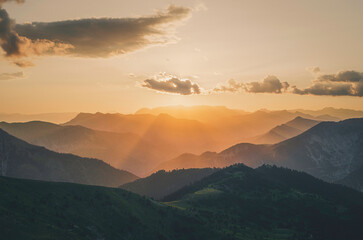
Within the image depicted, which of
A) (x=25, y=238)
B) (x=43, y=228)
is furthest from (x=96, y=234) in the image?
(x=25, y=238)

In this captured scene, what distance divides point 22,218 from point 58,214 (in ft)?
106

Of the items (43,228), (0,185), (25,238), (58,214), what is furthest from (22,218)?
(0,185)

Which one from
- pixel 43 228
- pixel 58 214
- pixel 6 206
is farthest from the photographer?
pixel 58 214

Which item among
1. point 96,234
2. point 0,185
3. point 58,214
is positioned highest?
point 0,185

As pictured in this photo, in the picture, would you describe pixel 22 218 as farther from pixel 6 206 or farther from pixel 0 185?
pixel 0 185

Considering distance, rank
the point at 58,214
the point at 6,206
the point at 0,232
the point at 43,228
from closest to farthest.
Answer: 1. the point at 0,232
2. the point at 43,228
3. the point at 6,206
4. the point at 58,214

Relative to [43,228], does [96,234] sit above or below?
below

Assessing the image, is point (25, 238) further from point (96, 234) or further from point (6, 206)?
point (96, 234)

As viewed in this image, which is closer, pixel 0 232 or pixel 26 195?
pixel 0 232

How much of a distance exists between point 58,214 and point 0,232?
5313 centimetres

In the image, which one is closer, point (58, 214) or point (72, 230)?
point (72, 230)

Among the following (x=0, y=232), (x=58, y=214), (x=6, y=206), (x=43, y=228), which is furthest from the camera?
(x=58, y=214)

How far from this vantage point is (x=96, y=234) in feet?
620

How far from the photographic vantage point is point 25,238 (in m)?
137
